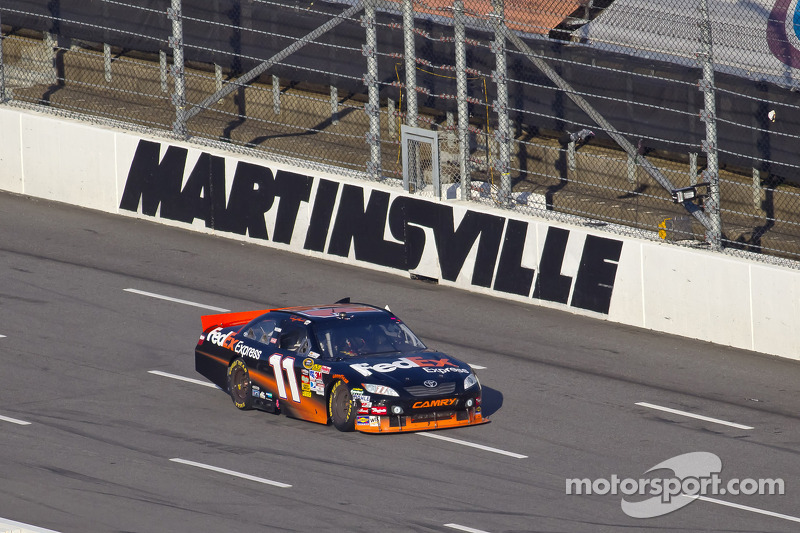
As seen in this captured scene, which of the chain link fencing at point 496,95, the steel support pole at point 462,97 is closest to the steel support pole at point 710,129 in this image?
the chain link fencing at point 496,95

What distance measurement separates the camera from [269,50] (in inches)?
Answer: 902

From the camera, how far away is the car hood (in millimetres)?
13828

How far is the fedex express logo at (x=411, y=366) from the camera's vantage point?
14.0 meters

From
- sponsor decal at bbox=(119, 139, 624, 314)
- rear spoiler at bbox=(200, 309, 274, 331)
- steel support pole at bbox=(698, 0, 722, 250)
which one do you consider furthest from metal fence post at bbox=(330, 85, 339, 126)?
rear spoiler at bbox=(200, 309, 274, 331)

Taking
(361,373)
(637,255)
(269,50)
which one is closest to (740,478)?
(361,373)

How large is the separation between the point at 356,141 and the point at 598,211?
14.4ft

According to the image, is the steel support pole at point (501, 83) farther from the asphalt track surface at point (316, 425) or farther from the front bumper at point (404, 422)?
the front bumper at point (404, 422)

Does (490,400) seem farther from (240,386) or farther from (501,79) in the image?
(501,79)

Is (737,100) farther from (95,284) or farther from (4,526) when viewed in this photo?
(4,526)

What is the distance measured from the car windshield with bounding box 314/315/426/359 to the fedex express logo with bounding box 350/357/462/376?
39 centimetres

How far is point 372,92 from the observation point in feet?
69.2

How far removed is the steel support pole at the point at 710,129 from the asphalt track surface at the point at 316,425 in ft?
3.65

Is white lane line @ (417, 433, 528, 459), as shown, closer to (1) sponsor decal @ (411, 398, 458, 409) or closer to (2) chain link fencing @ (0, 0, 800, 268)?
(1) sponsor decal @ (411, 398, 458, 409)

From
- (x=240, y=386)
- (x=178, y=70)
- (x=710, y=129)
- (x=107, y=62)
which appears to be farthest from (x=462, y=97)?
(x=107, y=62)
